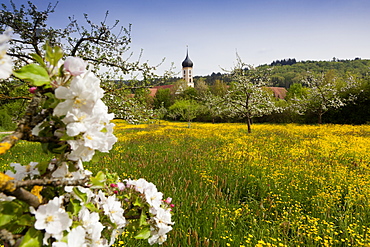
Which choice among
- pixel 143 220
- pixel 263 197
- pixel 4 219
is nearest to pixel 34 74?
pixel 4 219

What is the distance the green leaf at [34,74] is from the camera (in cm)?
82

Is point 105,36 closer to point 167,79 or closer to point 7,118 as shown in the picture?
point 167,79

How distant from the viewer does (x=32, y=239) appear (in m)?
0.85

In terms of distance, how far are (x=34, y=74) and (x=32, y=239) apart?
0.66 metres

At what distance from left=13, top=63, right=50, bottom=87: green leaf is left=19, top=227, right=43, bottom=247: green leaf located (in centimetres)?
60

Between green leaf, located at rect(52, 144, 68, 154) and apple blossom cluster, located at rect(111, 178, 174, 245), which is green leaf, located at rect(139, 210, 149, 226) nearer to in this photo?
apple blossom cluster, located at rect(111, 178, 174, 245)

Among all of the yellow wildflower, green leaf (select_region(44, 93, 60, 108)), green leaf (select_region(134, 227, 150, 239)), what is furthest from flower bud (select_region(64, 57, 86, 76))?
green leaf (select_region(134, 227, 150, 239))

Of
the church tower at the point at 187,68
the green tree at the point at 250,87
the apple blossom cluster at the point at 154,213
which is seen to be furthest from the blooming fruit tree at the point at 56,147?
the church tower at the point at 187,68

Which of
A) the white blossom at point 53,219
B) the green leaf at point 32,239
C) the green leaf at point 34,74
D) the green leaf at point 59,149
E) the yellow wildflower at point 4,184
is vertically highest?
the green leaf at point 34,74

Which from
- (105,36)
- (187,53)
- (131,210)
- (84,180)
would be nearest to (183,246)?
(131,210)

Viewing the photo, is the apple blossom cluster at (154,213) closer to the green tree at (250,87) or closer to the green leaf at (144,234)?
the green leaf at (144,234)

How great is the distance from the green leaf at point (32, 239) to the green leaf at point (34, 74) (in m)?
0.60

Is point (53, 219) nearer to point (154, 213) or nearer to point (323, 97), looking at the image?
point (154, 213)

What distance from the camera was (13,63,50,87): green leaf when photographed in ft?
2.69
